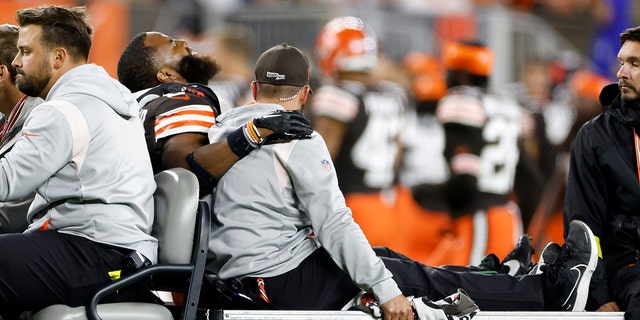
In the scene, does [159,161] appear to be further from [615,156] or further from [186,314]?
[615,156]

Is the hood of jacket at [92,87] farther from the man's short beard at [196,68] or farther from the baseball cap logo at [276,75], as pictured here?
the man's short beard at [196,68]

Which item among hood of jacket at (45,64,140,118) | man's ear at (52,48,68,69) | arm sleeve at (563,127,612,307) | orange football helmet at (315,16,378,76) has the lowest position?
orange football helmet at (315,16,378,76)

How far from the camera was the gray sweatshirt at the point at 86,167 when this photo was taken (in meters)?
4.00

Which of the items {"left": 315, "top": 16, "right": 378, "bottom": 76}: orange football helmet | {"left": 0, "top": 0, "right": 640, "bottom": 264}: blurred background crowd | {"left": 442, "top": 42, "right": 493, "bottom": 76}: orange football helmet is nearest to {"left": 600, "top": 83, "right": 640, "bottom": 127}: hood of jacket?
{"left": 442, "top": 42, "right": 493, "bottom": 76}: orange football helmet

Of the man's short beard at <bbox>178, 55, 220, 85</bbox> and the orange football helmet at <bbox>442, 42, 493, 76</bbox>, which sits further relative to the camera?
the orange football helmet at <bbox>442, 42, 493, 76</bbox>

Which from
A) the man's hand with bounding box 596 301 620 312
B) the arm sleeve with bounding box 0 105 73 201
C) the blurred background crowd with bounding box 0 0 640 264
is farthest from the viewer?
the blurred background crowd with bounding box 0 0 640 264

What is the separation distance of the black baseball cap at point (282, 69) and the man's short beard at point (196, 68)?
67cm

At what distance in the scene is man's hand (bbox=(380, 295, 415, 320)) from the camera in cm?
430

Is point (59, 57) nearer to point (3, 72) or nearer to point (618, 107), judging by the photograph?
point (3, 72)

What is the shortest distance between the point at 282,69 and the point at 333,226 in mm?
629

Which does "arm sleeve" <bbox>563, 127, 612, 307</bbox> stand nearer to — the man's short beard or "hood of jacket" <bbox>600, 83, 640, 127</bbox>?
"hood of jacket" <bbox>600, 83, 640, 127</bbox>

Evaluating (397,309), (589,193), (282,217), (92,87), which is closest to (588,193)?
(589,193)

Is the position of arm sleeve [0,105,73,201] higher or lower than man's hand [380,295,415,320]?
higher

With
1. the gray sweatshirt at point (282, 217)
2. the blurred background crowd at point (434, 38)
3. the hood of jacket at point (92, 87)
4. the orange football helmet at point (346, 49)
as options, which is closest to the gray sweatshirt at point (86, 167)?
the hood of jacket at point (92, 87)
